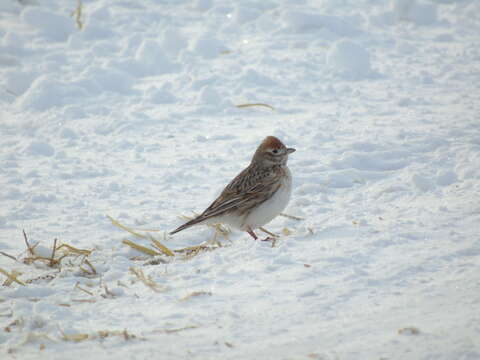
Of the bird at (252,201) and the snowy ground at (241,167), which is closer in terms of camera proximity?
the snowy ground at (241,167)

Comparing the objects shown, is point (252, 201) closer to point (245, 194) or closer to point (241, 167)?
point (245, 194)

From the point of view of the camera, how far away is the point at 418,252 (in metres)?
4.54

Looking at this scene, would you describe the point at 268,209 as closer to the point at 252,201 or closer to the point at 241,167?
the point at 252,201

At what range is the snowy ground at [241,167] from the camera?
12.6ft

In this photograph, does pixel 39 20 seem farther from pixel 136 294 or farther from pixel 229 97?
pixel 136 294

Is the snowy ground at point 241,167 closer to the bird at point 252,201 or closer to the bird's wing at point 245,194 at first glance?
the bird at point 252,201

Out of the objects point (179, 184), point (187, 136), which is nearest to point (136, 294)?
point (179, 184)

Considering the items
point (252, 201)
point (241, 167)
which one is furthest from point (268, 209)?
point (241, 167)

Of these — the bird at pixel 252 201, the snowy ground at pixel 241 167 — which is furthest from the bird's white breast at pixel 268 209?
the snowy ground at pixel 241 167

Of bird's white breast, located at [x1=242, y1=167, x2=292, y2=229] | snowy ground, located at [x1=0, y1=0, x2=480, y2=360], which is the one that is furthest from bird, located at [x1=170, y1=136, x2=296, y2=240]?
snowy ground, located at [x1=0, y1=0, x2=480, y2=360]

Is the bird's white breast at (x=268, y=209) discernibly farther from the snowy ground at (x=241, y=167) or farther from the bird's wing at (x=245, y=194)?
the snowy ground at (x=241, y=167)

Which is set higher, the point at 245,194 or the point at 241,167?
the point at 245,194

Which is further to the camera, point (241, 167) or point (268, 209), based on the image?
point (241, 167)

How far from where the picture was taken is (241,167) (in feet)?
23.7
